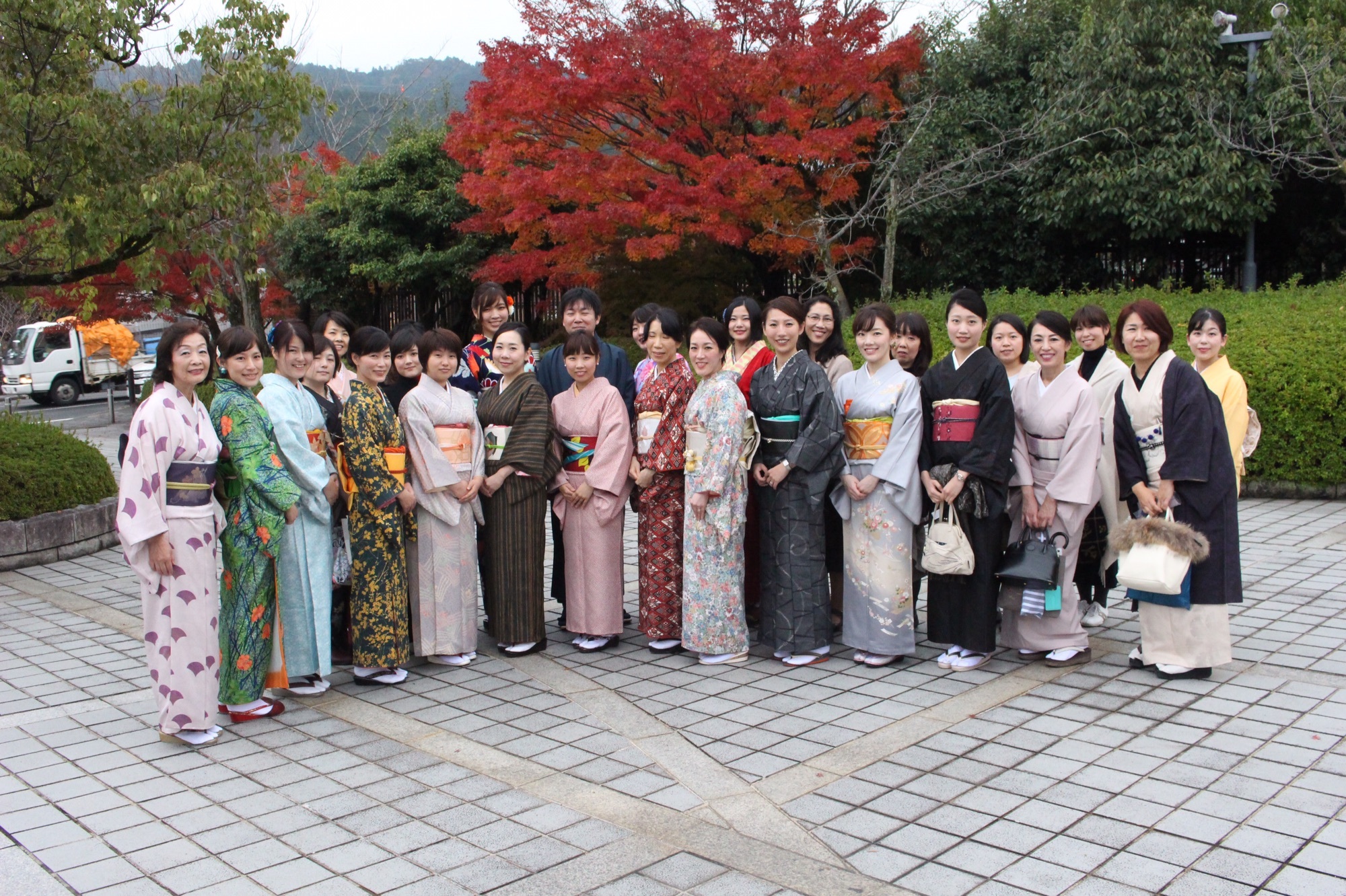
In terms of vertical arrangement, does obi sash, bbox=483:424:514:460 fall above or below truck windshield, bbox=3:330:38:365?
below

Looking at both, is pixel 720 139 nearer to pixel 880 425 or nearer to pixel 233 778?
pixel 880 425

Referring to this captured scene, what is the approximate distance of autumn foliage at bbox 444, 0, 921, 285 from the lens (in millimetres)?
11633

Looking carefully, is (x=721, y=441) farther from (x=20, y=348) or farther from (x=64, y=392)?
(x=20, y=348)

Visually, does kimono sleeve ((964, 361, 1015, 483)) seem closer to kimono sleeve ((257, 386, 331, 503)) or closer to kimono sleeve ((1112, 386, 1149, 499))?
kimono sleeve ((1112, 386, 1149, 499))

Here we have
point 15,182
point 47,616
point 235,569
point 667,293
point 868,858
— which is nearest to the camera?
point 868,858

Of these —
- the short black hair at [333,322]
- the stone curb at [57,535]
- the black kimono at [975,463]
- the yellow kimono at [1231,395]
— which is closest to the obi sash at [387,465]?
the short black hair at [333,322]

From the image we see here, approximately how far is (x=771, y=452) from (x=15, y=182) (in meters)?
5.93

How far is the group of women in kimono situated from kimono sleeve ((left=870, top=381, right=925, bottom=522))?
1 cm

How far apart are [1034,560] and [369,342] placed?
3.31m

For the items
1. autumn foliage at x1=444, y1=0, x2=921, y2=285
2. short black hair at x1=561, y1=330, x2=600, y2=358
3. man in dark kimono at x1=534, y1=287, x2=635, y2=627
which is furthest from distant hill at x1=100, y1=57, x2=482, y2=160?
short black hair at x1=561, y1=330, x2=600, y2=358

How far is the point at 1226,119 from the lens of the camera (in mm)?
12906

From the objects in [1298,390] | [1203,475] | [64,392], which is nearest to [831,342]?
[1203,475]

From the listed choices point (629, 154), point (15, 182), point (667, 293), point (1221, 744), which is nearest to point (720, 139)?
point (629, 154)

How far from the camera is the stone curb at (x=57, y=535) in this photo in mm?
7688
